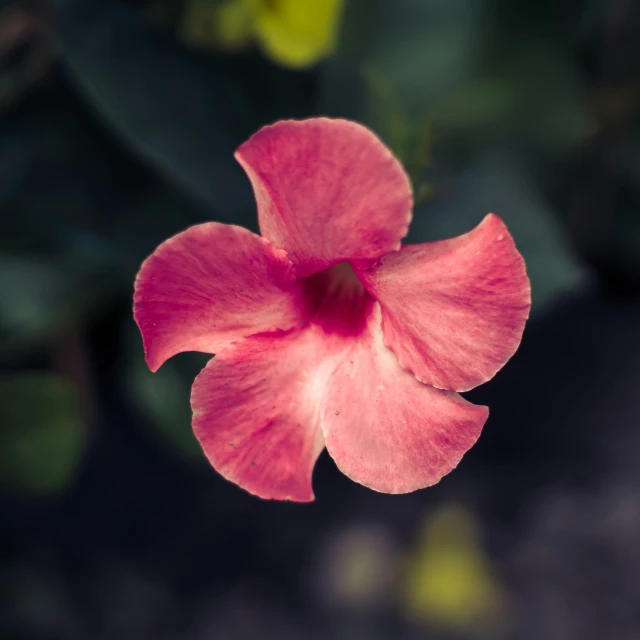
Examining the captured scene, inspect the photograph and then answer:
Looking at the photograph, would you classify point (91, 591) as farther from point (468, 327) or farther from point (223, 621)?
point (468, 327)

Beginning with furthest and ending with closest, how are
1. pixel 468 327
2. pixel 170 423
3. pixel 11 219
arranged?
pixel 170 423, pixel 11 219, pixel 468 327

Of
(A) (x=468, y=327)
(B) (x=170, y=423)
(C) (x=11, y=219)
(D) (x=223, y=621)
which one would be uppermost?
(A) (x=468, y=327)

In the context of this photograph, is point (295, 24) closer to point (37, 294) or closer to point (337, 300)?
point (337, 300)

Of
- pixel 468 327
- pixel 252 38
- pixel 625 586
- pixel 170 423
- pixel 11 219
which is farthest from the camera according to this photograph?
pixel 625 586

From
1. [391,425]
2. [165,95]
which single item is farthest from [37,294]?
[391,425]

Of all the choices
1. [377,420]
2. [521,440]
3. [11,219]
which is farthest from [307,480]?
[521,440]

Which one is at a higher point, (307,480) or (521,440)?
(307,480)

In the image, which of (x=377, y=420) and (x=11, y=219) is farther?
(x=11, y=219)
